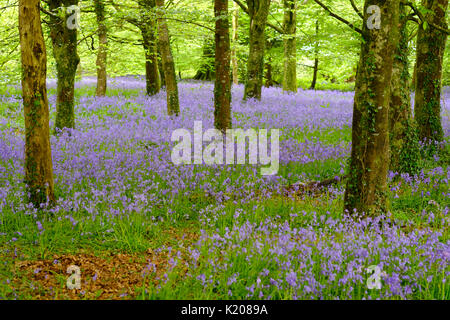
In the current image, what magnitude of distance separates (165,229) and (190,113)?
824 centimetres

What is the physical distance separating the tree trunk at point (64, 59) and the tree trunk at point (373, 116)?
829cm

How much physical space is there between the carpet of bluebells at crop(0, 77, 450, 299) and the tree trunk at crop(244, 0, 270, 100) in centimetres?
506

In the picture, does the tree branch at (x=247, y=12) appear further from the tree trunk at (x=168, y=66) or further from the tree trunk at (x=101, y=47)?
the tree trunk at (x=101, y=47)

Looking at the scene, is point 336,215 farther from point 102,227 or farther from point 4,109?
point 4,109

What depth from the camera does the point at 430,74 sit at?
916 centimetres

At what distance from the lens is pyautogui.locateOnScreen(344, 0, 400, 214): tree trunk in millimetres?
4766

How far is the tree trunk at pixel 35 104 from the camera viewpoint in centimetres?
540

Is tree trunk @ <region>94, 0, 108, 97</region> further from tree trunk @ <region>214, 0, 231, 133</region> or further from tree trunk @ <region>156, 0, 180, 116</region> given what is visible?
tree trunk @ <region>214, 0, 231, 133</region>

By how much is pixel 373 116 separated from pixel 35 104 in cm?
487

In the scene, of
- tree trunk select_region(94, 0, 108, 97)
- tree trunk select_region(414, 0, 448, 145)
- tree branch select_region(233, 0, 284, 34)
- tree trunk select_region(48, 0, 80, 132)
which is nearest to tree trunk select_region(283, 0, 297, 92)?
tree branch select_region(233, 0, 284, 34)

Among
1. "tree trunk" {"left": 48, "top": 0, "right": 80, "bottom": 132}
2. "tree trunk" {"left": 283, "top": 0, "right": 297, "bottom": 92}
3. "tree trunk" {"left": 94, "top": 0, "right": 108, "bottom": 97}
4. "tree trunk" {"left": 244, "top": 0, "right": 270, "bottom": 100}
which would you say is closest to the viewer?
"tree trunk" {"left": 48, "top": 0, "right": 80, "bottom": 132}

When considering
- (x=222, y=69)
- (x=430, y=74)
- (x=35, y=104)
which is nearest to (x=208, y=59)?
(x=222, y=69)

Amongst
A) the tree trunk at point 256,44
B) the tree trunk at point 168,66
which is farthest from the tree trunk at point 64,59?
the tree trunk at point 256,44
